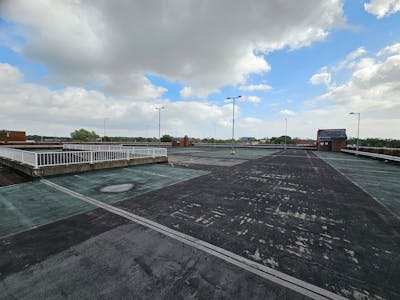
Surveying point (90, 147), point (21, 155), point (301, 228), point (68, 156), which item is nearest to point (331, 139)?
point (301, 228)

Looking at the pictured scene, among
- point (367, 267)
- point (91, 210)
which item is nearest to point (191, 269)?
point (367, 267)

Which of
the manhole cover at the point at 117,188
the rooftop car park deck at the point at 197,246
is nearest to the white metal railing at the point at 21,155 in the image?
the rooftop car park deck at the point at 197,246

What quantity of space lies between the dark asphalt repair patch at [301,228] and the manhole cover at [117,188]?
1270mm

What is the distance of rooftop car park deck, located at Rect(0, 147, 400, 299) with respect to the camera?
85.7 inches

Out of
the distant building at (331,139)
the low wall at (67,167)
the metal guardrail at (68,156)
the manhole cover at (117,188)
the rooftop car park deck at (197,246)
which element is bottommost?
the manhole cover at (117,188)

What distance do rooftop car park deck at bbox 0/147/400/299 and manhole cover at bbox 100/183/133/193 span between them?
46 centimetres

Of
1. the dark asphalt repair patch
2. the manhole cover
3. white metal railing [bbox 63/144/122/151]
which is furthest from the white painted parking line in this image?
white metal railing [bbox 63/144/122/151]

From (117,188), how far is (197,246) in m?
4.95

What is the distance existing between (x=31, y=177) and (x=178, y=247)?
9.12m

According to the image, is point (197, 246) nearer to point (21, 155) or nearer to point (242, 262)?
point (242, 262)

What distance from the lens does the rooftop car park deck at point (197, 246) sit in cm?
218

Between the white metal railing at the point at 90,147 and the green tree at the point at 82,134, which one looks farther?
the green tree at the point at 82,134

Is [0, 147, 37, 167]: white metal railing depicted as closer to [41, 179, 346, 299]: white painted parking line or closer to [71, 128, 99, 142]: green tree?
[41, 179, 346, 299]: white painted parking line

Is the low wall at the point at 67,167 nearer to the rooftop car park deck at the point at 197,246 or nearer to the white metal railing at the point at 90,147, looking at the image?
the rooftop car park deck at the point at 197,246
